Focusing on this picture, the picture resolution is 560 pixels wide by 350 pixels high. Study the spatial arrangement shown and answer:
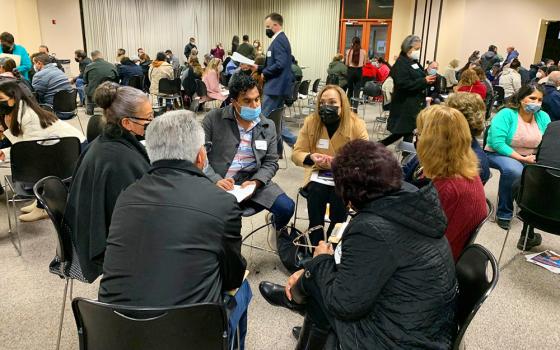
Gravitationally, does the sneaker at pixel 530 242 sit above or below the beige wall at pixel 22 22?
below

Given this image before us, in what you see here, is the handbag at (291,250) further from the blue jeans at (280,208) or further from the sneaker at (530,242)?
the sneaker at (530,242)

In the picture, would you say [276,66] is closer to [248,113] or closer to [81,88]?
[248,113]

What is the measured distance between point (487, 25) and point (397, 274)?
1273 centimetres

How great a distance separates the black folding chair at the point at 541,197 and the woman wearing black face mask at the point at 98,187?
2470 millimetres

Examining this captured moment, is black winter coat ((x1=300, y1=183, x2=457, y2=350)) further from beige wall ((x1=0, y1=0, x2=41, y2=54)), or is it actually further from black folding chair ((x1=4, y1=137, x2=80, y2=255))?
beige wall ((x1=0, y1=0, x2=41, y2=54))

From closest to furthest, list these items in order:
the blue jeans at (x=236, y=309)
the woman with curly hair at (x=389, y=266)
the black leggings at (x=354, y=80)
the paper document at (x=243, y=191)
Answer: the woman with curly hair at (x=389, y=266)
the blue jeans at (x=236, y=309)
the paper document at (x=243, y=191)
the black leggings at (x=354, y=80)

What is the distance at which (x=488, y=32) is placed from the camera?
1208cm

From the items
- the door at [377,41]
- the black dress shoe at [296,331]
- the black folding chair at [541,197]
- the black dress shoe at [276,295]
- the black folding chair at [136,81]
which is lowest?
the black dress shoe at [296,331]

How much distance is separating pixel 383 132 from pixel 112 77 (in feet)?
16.0

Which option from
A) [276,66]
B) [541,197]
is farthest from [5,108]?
[541,197]

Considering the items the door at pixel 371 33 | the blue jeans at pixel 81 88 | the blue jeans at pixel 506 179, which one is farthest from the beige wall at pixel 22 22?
the blue jeans at pixel 506 179

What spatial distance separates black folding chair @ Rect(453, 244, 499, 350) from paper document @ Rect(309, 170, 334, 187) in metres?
1.26

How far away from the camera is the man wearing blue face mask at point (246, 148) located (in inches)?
114

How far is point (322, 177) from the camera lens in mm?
2963
